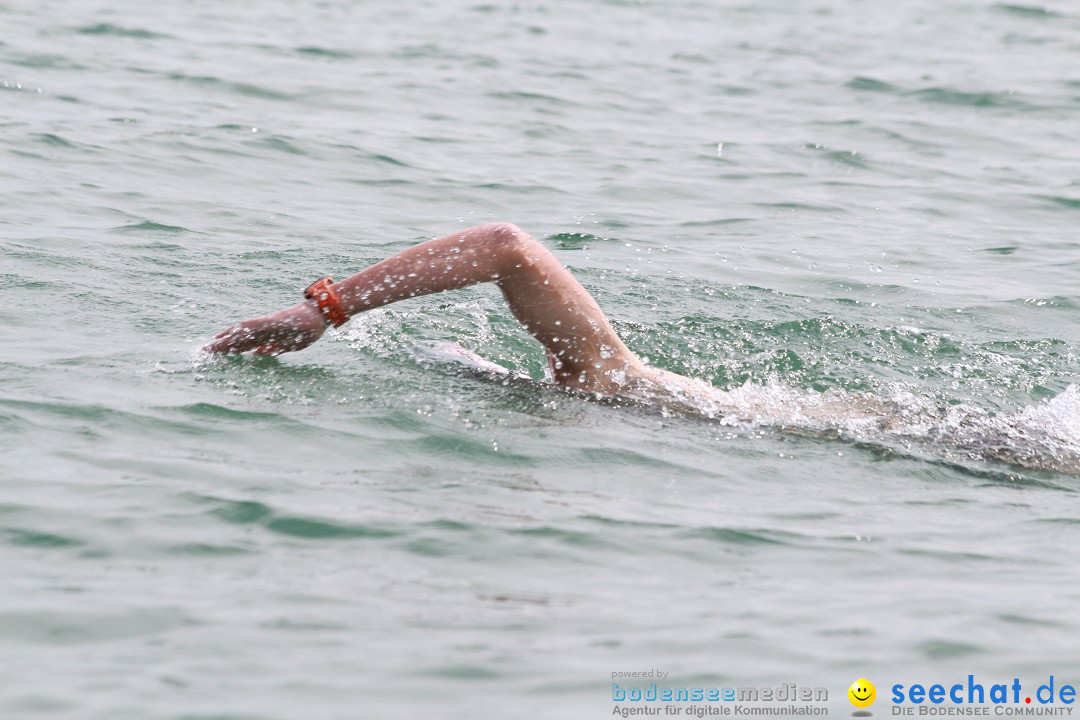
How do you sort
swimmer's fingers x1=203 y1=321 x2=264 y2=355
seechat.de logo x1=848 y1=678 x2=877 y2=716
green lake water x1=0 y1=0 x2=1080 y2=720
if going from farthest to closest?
swimmer's fingers x1=203 y1=321 x2=264 y2=355, green lake water x1=0 y1=0 x2=1080 y2=720, seechat.de logo x1=848 y1=678 x2=877 y2=716

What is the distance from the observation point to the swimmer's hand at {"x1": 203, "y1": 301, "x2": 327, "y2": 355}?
596 centimetres

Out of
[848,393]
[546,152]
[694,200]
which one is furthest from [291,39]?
[848,393]

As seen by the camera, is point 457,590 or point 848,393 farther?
point 848,393

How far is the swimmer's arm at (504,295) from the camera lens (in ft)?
19.0

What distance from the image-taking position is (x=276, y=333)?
238 inches

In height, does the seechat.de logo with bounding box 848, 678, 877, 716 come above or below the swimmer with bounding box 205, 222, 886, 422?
below

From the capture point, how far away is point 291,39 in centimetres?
1636

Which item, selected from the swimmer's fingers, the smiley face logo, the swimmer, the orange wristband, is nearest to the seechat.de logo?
the smiley face logo

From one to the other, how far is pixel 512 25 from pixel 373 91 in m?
5.28

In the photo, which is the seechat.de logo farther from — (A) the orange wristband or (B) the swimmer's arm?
(A) the orange wristband

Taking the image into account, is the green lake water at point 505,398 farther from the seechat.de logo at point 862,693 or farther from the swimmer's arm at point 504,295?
the swimmer's arm at point 504,295

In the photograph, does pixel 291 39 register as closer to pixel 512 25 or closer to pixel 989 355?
pixel 512 25

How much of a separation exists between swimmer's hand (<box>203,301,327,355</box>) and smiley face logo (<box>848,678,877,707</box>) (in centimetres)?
289

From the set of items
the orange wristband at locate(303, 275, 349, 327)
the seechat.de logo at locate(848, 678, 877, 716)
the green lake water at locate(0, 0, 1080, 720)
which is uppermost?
the orange wristband at locate(303, 275, 349, 327)
